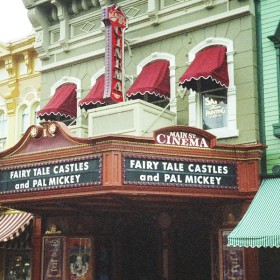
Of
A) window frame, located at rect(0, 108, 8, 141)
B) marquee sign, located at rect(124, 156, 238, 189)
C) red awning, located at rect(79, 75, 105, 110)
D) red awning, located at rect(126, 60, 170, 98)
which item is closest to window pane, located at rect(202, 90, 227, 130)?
red awning, located at rect(126, 60, 170, 98)

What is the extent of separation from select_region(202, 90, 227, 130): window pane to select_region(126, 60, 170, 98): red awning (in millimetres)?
1154

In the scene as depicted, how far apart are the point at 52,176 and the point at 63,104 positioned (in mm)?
4499

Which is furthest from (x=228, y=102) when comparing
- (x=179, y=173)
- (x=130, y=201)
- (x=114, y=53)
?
(x=130, y=201)

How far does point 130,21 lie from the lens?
17578 millimetres

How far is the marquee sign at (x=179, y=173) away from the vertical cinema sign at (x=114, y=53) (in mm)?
3074

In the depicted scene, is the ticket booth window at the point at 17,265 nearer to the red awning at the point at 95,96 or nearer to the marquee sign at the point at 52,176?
the marquee sign at the point at 52,176

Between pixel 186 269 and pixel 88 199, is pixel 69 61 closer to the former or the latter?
pixel 88 199

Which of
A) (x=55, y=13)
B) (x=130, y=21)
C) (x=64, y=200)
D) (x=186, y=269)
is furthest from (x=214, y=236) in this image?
(x=55, y=13)

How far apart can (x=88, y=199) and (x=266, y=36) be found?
616 centimetres

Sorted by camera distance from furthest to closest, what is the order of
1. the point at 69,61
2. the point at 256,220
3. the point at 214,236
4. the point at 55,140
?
the point at 69,61 → the point at 214,236 → the point at 55,140 → the point at 256,220

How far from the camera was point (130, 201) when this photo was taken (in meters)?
14.3

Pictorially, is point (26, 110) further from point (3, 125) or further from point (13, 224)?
point (13, 224)

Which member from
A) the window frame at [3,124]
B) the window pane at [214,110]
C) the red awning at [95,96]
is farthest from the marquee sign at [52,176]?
the window frame at [3,124]

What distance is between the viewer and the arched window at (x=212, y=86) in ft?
49.0
